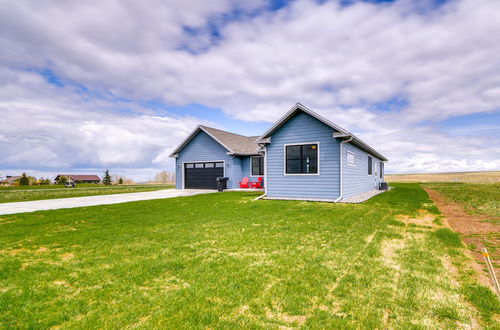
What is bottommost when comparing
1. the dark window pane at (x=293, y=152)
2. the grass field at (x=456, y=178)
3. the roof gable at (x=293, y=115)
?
the grass field at (x=456, y=178)

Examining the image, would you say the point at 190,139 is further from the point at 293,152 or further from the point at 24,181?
the point at 24,181

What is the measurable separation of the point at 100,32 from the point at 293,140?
1004 centimetres

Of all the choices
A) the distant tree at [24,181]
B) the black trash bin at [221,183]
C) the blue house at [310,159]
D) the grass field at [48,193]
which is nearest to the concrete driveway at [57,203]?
the grass field at [48,193]

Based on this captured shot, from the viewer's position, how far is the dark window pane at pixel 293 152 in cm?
1392

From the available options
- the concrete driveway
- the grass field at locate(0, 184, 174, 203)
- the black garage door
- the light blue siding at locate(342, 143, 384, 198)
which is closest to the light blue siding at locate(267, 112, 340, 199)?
the light blue siding at locate(342, 143, 384, 198)

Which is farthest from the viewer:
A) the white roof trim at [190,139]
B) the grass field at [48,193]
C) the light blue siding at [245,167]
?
the light blue siding at [245,167]

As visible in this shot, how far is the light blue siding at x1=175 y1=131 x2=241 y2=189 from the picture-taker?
21688 millimetres

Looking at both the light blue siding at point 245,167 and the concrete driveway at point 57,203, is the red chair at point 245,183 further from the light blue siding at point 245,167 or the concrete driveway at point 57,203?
the concrete driveway at point 57,203

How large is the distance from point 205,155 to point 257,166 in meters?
4.84

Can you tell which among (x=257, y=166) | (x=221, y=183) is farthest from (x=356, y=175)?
(x=221, y=183)

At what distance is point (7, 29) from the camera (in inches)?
394

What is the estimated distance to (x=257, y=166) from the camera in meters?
22.0

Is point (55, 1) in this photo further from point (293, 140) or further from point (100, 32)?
point (293, 140)

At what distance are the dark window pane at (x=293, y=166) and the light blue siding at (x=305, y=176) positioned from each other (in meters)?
0.28
